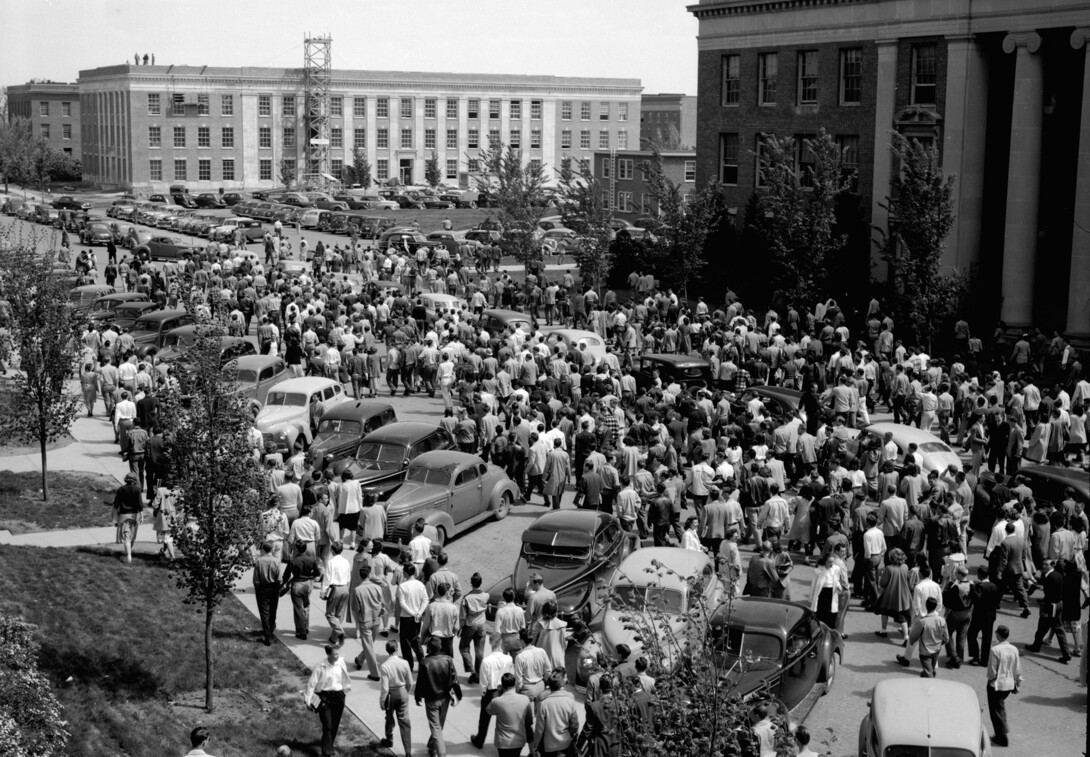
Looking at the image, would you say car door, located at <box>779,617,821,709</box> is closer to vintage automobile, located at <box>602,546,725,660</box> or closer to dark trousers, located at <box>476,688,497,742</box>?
vintage automobile, located at <box>602,546,725,660</box>

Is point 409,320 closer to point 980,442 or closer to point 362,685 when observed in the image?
point 980,442

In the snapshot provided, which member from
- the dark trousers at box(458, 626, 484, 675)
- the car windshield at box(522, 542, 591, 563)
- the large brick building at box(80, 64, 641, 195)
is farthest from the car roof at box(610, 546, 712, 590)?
the large brick building at box(80, 64, 641, 195)

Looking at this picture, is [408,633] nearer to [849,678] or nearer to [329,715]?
[329,715]

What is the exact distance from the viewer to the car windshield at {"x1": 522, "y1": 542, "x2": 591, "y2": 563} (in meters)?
20.5

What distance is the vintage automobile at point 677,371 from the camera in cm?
3259

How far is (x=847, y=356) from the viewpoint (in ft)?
105

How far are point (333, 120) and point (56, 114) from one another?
3932 cm

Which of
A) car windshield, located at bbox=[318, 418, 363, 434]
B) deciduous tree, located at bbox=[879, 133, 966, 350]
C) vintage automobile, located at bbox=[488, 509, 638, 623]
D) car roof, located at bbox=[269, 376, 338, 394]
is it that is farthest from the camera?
deciduous tree, located at bbox=[879, 133, 966, 350]

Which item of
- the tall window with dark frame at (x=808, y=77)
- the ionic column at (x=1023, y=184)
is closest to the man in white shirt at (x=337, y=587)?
the ionic column at (x=1023, y=184)

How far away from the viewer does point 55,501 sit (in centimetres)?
2612

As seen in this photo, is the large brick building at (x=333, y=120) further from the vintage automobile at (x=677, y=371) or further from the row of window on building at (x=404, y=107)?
the vintage automobile at (x=677, y=371)

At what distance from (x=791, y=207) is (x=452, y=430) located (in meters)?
19.7

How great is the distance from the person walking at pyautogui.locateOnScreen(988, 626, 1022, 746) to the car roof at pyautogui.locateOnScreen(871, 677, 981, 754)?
1.58 m

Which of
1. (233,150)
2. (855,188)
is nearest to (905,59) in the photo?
(855,188)
